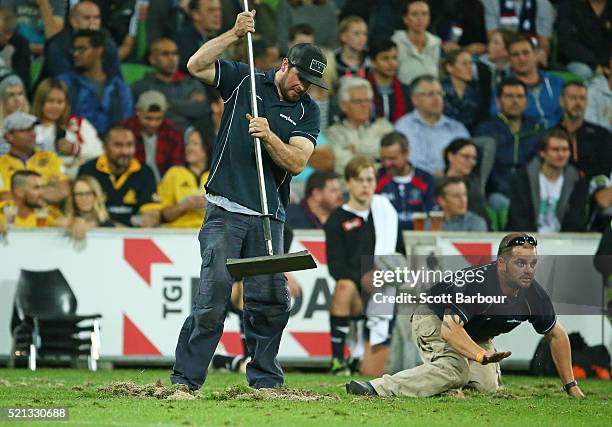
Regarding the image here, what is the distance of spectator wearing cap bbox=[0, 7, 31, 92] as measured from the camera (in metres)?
15.5

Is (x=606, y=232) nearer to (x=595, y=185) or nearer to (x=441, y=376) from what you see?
(x=595, y=185)

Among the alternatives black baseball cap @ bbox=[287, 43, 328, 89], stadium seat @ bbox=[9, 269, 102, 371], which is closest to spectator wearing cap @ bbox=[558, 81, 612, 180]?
stadium seat @ bbox=[9, 269, 102, 371]

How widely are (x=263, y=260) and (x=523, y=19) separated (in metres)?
9.79

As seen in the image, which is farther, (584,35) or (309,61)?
(584,35)

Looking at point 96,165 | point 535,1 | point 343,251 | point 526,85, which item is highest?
point 535,1

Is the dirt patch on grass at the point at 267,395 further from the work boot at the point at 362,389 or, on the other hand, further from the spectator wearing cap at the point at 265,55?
the spectator wearing cap at the point at 265,55

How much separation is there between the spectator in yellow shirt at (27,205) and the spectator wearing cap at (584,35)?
7.81m

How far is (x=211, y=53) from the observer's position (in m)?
9.20

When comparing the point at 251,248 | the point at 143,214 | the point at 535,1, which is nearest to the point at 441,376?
the point at 251,248

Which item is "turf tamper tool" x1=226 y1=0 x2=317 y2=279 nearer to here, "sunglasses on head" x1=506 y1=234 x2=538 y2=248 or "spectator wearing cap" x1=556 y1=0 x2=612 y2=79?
"sunglasses on head" x1=506 y1=234 x2=538 y2=248

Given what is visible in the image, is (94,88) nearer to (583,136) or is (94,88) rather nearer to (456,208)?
(456,208)

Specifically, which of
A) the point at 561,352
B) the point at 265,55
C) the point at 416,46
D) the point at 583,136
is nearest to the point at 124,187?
the point at 265,55

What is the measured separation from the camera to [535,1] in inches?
708

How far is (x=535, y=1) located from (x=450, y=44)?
1549 millimetres
